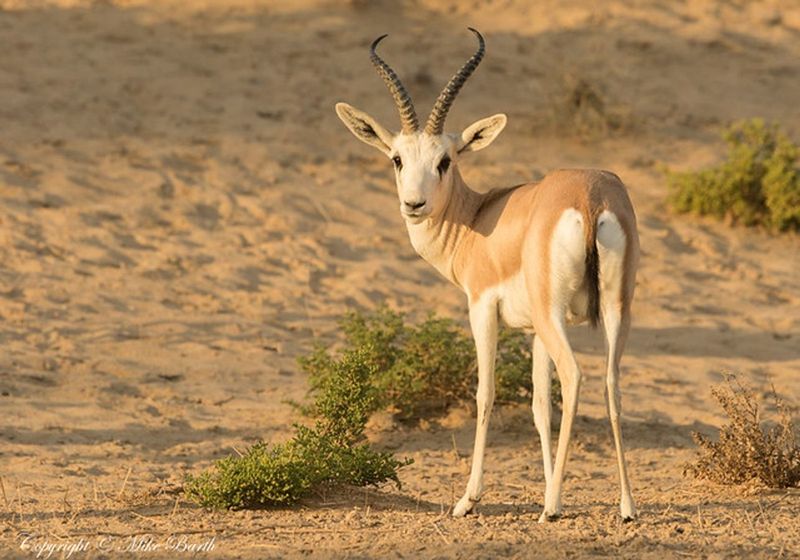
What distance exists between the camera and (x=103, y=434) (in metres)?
9.99

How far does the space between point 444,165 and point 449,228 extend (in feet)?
1.27

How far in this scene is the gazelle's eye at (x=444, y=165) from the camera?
324 inches

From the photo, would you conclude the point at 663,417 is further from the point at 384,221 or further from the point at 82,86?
the point at 82,86

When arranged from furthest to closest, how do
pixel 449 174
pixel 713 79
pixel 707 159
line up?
pixel 713 79, pixel 707 159, pixel 449 174

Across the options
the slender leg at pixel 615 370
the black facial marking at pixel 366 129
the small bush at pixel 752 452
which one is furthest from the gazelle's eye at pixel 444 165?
the small bush at pixel 752 452

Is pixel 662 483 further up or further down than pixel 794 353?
further up

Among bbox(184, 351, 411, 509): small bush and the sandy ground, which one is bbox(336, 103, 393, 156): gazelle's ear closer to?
bbox(184, 351, 411, 509): small bush

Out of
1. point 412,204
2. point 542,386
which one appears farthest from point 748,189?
point 412,204

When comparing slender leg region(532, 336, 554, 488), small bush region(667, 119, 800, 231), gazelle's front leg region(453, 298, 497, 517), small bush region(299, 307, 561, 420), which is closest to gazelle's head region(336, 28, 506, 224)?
gazelle's front leg region(453, 298, 497, 517)

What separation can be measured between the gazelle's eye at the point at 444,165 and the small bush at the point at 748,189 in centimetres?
802

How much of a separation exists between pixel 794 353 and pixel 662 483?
4.17 metres

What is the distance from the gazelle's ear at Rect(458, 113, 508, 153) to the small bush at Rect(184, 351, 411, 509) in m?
1.44

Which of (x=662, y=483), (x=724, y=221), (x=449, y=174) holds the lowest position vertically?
(x=724, y=221)

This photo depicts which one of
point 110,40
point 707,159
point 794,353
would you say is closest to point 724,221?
point 707,159
